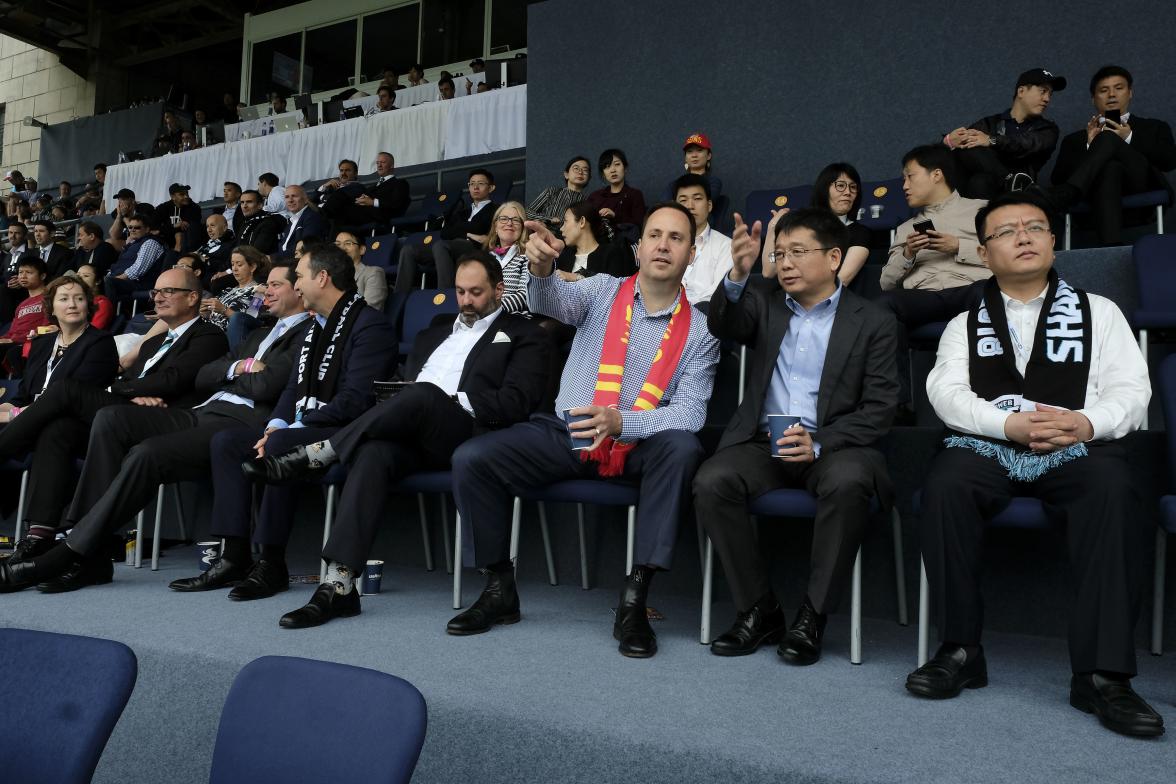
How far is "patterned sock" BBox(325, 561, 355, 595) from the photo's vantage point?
2.48m

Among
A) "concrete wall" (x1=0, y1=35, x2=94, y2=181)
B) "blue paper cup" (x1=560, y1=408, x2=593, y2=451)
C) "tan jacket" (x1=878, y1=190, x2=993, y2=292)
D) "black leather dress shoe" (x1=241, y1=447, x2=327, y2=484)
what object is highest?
"concrete wall" (x1=0, y1=35, x2=94, y2=181)

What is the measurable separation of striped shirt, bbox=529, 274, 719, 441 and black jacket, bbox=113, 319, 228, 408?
174 centimetres

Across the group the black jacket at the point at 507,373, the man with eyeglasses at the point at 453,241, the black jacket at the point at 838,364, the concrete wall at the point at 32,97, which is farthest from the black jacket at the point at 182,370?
the concrete wall at the point at 32,97

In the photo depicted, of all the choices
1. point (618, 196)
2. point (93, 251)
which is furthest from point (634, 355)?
point (93, 251)

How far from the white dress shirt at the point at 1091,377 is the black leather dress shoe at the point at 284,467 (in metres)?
1.74

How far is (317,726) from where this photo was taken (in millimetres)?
925

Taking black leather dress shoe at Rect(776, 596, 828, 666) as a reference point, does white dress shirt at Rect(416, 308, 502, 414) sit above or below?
above

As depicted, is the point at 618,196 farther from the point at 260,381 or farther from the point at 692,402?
the point at 692,402

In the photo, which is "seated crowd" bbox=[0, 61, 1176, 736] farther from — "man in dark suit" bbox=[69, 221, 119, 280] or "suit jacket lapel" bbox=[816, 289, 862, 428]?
"man in dark suit" bbox=[69, 221, 119, 280]

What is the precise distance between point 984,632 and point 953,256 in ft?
4.46

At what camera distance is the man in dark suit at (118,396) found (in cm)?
340

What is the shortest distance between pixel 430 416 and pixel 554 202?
2897mm

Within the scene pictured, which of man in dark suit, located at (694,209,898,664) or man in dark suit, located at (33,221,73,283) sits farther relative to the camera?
man in dark suit, located at (33,221,73,283)

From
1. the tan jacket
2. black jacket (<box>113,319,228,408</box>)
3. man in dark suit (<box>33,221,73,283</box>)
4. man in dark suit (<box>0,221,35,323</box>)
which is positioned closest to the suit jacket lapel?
the tan jacket
